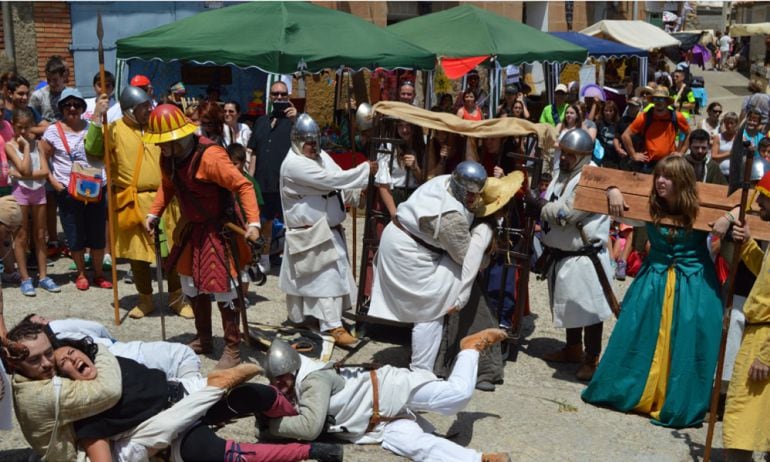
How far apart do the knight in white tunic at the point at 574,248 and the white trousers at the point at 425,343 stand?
1036 millimetres

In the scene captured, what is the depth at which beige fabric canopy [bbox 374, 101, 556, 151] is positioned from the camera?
610 centimetres

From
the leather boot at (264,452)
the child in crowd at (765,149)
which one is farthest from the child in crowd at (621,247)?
the leather boot at (264,452)

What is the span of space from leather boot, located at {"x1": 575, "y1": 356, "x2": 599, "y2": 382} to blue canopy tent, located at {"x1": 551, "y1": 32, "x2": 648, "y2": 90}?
1139 cm

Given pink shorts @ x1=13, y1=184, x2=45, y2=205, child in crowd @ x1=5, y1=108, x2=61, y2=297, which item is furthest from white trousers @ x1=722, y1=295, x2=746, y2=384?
pink shorts @ x1=13, y1=184, x2=45, y2=205

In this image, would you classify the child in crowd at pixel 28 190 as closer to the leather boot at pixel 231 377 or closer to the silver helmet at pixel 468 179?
the leather boot at pixel 231 377

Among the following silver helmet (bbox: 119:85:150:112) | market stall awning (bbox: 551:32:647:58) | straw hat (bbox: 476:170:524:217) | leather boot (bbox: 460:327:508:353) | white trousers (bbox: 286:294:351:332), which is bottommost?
white trousers (bbox: 286:294:351:332)

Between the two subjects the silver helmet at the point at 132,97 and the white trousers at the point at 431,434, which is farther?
the silver helmet at the point at 132,97

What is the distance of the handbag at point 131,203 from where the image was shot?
23.6 feet

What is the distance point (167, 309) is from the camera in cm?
751

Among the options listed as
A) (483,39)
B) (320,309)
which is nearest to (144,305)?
(320,309)

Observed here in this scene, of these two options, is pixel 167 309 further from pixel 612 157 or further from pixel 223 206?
pixel 612 157

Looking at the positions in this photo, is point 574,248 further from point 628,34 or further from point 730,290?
point 628,34

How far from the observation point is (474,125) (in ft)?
20.5

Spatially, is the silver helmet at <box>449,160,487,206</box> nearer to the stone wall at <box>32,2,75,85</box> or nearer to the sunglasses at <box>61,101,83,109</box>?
the sunglasses at <box>61,101,83,109</box>
